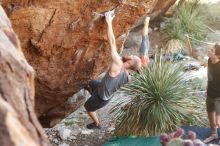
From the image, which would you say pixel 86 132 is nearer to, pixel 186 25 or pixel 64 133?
pixel 64 133

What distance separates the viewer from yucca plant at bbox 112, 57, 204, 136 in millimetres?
7965

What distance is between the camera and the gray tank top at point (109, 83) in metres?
6.39

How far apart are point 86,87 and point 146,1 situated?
1.91 metres

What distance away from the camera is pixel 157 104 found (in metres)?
8.04

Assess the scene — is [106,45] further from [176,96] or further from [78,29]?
[176,96]

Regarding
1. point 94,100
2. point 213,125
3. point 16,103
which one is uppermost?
point 16,103

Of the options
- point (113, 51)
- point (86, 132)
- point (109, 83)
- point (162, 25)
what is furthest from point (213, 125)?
point (162, 25)

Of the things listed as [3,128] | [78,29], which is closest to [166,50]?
[78,29]

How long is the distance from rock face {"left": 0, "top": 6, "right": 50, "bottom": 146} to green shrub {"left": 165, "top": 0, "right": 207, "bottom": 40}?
40.5 feet

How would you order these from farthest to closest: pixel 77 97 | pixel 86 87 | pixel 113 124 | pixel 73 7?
pixel 113 124 → pixel 77 97 → pixel 86 87 → pixel 73 7

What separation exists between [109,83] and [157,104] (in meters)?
1.87

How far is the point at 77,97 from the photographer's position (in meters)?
8.13

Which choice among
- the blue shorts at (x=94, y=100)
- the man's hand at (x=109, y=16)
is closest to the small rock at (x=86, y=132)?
the blue shorts at (x=94, y=100)

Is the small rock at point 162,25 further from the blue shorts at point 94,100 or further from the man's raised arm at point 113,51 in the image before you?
the man's raised arm at point 113,51
